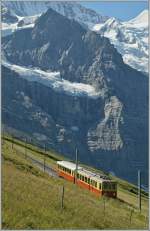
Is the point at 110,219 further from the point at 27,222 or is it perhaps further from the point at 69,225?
the point at 27,222

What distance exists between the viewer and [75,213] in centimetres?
2811

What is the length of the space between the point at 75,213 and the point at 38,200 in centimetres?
235

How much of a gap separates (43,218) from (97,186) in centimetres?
3208

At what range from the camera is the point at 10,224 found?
2170cm

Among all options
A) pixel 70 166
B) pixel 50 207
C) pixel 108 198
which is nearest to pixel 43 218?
pixel 50 207

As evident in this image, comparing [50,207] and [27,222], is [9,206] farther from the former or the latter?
[50,207]

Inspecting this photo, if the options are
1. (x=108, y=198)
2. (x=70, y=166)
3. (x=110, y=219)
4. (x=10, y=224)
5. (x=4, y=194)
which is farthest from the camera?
(x=70, y=166)

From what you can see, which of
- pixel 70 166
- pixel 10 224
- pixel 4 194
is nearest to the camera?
pixel 10 224

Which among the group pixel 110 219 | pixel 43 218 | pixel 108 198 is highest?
pixel 43 218

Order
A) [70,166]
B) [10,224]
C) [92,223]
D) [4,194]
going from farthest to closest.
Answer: [70,166] → [92,223] → [4,194] → [10,224]

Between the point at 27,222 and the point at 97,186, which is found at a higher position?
the point at 27,222

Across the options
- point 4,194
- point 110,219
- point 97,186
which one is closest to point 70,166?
point 97,186

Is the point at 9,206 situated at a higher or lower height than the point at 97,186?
higher

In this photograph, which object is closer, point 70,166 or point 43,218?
point 43,218
